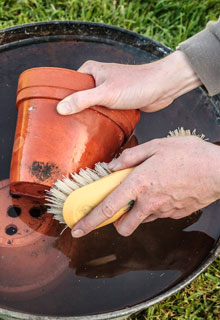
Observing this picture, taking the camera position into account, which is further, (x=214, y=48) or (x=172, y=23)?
(x=172, y=23)

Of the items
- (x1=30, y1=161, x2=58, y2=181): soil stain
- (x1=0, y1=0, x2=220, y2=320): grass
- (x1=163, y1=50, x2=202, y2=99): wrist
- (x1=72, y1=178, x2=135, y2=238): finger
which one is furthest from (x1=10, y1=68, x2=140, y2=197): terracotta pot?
(x1=0, y1=0, x2=220, y2=320): grass

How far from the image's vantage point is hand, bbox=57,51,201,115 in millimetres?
933

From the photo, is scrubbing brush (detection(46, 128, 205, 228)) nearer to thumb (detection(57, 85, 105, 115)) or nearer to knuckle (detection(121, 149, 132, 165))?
knuckle (detection(121, 149, 132, 165))

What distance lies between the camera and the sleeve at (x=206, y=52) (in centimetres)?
112

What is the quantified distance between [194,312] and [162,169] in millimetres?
621

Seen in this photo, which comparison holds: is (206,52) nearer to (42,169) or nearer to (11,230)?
(42,169)

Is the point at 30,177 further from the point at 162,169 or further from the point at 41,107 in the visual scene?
the point at 162,169

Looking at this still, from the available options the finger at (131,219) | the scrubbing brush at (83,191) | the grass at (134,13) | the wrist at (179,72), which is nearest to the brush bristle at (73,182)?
the scrubbing brush at (83,191)

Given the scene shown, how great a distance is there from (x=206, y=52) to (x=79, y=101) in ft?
1.49

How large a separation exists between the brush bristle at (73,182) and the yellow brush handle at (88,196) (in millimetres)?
36

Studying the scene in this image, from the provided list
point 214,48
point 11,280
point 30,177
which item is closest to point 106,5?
point 214,48

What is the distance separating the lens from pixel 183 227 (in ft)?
3.77

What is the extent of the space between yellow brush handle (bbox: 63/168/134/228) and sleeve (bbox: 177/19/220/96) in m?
0.43

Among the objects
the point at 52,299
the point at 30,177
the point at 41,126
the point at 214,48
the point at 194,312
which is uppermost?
the point at 214,48
